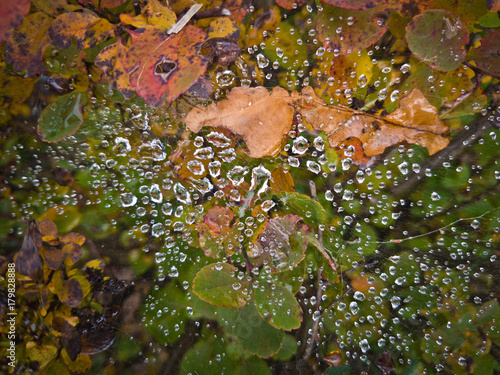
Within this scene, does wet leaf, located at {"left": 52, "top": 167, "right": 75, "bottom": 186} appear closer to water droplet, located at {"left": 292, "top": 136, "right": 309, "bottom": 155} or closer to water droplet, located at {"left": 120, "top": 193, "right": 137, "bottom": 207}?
water droplet, located at {"left": 120, "top": 193, "right": 137, "bottom": 207}

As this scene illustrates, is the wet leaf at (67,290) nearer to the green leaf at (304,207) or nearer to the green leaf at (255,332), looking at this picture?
the green leaf at (255,332)

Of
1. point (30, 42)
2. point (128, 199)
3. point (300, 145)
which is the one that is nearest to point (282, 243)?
point (300, 145)

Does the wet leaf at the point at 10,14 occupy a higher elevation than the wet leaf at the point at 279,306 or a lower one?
higher

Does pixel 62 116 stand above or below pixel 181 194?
above

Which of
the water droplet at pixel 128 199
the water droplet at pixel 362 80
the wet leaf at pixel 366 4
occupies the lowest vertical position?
the water droplet at pixel 128 199

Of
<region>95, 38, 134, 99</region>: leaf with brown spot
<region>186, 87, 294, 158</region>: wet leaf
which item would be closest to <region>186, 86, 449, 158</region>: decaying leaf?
<region>186, 87, 294, 158</region>: wet leaf

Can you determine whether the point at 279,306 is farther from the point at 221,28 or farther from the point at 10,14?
the point at 10,14

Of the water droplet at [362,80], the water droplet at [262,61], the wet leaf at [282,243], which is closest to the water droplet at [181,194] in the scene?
the wet leaf at [282,243]
